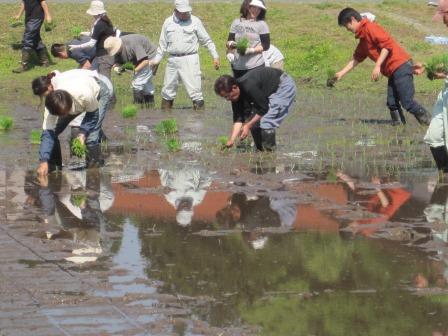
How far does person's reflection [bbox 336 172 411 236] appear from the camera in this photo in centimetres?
960

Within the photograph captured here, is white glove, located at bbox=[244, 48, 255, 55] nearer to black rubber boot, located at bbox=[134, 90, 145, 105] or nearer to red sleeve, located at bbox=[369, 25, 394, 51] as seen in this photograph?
red sleeve, located at bbox=[369, 25, 394, 51]

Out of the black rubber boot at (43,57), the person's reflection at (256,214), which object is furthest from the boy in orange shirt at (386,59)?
the black rubber boot at (43,57)

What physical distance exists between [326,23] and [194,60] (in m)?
6.80

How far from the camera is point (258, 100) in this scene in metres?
12.7

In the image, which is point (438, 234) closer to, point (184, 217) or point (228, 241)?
point (228, 241)

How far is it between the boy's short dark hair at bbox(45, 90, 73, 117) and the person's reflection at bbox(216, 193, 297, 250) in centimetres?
182

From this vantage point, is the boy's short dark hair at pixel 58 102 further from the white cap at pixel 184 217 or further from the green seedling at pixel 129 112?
the green seedling at pixel 129 112

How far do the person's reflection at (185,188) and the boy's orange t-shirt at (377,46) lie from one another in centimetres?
360

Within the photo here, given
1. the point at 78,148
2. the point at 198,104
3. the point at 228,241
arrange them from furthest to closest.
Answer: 1. the point at 198,104
2. the point at 78,148
3. the point at 228,241

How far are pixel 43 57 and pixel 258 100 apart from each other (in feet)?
33.4

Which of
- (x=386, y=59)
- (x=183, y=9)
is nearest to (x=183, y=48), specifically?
(x=183, y=9)

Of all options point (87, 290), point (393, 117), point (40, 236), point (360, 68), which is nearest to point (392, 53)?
point (393, 117)

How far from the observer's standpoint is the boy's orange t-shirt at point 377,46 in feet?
49.6

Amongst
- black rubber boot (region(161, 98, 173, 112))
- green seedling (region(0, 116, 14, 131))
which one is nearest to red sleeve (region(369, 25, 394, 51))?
black rubber boot (region(161, 98, 173, 112))
